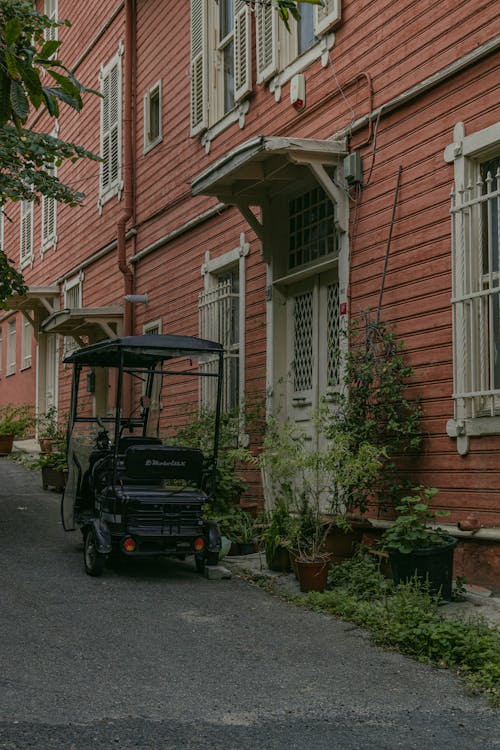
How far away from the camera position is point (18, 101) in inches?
145

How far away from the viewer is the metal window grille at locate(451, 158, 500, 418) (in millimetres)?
7383

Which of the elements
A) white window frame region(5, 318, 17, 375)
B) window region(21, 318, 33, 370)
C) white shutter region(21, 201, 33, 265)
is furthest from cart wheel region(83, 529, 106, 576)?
white window frame region(5, 318, 17, 375)

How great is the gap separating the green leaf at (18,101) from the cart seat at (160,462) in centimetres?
493

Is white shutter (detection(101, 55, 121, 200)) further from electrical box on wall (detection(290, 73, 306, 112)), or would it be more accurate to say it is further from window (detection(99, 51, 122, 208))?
electrical box on wall (detection(290, 73, 306, 112))

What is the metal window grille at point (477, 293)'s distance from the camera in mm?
7383

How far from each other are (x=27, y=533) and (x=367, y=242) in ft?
17.0

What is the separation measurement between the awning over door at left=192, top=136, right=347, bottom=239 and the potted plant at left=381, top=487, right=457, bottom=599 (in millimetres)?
3608

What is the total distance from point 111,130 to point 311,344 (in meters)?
8.92

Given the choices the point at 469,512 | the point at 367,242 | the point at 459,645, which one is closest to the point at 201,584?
the point at 469,512

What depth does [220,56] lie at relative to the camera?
12.9 m

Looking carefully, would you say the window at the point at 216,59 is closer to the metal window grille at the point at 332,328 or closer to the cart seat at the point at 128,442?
the metal window grille at the point at 332,328

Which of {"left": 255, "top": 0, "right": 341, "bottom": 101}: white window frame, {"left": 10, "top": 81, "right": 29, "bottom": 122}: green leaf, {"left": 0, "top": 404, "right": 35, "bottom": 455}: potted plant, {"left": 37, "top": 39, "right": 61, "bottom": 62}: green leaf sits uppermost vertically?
{"left": 255, "top": 0, "right": 341, "bottom": 101}: white window frame

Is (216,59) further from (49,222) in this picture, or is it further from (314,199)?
(49,222)

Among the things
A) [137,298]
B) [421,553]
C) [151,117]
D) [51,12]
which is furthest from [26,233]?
[421,553]
